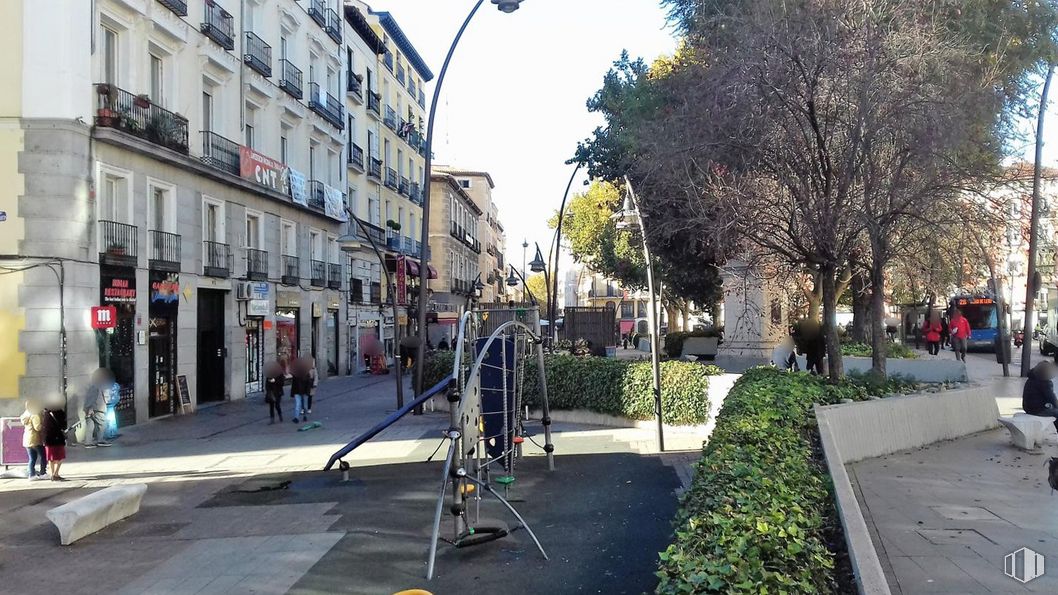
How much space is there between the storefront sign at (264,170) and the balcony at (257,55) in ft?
8.95

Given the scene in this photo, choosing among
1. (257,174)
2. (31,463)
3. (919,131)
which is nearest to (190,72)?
(257,174)

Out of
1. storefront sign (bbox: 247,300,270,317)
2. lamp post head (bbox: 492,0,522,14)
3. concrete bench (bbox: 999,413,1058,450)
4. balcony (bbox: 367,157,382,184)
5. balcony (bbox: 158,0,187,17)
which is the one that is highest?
balcony (bbox: 158,0,187,17)

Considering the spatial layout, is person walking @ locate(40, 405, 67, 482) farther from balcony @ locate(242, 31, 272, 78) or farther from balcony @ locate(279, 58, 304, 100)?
balcony @ locate(279, 58, 304, 100)

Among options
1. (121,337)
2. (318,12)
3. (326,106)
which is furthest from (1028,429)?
(318,12)

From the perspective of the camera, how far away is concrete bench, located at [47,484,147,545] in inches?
333

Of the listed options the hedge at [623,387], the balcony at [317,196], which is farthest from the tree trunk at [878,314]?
the balcony at [317,196]

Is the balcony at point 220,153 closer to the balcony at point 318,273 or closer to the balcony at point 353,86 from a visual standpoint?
the balcony at point 318,273

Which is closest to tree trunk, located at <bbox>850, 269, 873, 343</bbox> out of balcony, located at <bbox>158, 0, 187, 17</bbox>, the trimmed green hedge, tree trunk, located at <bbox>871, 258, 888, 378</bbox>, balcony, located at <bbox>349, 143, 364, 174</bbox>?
tree trunk, located at <bbox>871, 258, 888, 378</bbox>

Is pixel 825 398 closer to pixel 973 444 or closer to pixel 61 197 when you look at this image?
pixel 973 444

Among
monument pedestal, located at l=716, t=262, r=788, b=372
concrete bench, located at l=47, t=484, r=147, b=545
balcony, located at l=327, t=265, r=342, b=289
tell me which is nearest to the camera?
concrete bench, located at l=47, t=484, r=147, b=545

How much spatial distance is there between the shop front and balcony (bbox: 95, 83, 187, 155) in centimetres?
316

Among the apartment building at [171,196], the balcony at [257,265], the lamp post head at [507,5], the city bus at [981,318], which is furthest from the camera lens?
the city bus at [981,318]

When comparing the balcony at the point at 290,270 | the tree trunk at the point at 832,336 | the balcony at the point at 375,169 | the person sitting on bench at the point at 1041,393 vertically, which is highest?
the balcony at the point at 375,169

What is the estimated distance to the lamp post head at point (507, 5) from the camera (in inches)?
A: 653
